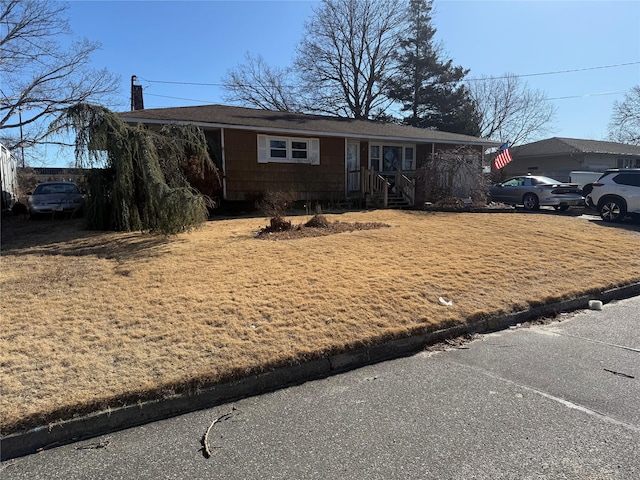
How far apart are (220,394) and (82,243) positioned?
6925mm

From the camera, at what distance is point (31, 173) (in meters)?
34.2

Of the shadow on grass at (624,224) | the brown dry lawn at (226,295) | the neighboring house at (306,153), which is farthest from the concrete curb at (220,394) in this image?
the neighboring house at (306,153)

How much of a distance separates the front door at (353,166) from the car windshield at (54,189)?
11082 millimetres

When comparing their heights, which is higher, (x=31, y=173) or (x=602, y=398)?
(x=31, y=173)

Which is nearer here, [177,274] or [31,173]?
[177,274]

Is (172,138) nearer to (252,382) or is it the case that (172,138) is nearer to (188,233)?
(188,233)

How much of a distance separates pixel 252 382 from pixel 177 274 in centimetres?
322

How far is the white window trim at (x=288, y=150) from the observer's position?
1574 cm

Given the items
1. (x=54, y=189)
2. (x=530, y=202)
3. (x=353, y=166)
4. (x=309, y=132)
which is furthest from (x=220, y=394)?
(x=530, y=202)

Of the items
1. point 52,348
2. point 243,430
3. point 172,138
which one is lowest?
point 243,430

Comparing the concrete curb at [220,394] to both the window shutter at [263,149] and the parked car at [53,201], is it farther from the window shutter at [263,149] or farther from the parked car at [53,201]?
the parked car at [53,201]

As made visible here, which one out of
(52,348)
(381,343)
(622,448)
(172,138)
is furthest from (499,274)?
(172,138)

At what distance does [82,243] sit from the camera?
348 inches

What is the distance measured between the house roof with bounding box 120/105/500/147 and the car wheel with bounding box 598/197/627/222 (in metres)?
7.42
